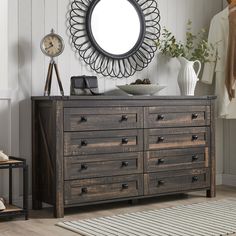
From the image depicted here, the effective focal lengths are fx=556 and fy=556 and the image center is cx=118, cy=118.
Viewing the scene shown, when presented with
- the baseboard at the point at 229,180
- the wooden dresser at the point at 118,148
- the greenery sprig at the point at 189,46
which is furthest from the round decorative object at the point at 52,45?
the baseboard at the point at 229,180

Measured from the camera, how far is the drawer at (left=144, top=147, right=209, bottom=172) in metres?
4.05

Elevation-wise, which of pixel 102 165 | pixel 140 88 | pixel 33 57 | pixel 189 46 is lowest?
pixel 102 165

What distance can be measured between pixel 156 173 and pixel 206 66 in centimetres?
122

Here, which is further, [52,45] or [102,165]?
[52,45]

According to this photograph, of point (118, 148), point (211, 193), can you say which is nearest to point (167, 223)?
point (118, 148)

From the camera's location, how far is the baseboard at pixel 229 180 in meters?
5.00

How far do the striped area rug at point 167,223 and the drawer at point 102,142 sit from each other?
466 mm

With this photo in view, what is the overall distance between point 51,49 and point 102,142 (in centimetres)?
76

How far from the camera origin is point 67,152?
3.67m

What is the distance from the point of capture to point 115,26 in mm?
4359

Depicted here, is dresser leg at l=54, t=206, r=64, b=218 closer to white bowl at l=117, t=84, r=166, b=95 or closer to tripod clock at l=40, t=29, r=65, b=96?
tripod clock at l=40, t=29, r=65, b=96

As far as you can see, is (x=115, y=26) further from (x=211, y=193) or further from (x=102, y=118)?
(x=211, y=193)

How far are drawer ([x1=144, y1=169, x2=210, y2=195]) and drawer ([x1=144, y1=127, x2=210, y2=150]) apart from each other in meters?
0.20

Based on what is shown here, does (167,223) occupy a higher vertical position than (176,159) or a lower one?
lower
